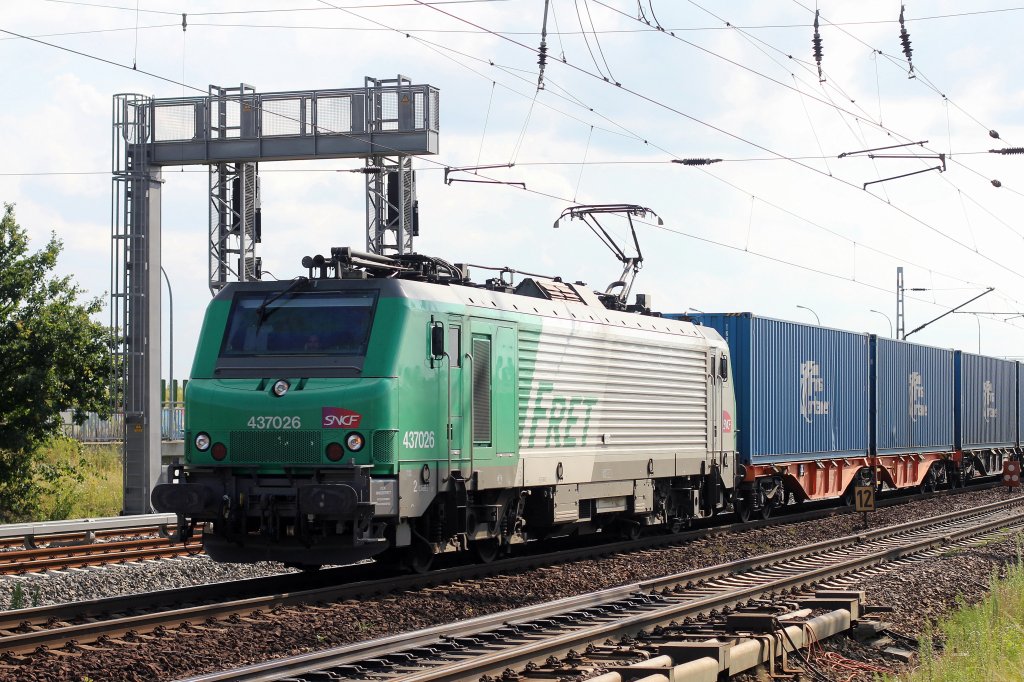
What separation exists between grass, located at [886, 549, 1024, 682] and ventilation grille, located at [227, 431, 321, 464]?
5.95 m

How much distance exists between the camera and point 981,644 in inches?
393

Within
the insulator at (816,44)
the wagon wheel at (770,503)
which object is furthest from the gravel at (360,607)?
the insulator at (816,44)

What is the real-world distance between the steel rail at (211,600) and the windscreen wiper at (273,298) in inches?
107

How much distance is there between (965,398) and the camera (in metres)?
34.4

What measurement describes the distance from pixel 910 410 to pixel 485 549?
17730 millimetres

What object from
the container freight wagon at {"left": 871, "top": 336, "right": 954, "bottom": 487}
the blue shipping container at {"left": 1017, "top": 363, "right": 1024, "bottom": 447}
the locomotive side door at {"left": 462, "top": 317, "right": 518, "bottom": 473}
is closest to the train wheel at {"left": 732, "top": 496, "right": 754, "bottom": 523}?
the container freight wagon at {"left": 871, "top": 336, "right": 954, "bottom": 487}

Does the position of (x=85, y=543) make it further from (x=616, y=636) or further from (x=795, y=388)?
(x=795, y=388)

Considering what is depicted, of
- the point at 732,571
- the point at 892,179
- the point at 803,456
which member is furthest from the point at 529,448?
the point at 892,179

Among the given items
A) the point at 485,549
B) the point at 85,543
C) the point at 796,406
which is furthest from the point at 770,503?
the point at 85,543

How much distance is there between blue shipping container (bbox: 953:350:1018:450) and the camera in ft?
113

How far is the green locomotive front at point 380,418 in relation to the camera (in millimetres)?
12742

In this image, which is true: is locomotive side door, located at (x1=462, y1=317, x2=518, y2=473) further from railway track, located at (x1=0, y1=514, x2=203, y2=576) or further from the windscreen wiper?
railway track, located at (x1=0, y1=514, x2=203, y2=576)

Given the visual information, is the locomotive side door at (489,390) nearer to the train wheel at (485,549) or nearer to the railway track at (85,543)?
the train wheel at (485,549)

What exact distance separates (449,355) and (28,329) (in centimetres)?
1499
